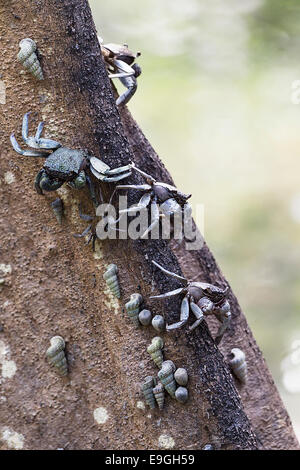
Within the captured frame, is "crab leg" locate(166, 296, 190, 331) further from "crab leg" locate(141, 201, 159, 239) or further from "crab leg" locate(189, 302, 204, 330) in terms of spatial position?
"crab leg" locate(141, 201, 159, 239)

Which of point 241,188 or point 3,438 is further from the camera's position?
point 241,188

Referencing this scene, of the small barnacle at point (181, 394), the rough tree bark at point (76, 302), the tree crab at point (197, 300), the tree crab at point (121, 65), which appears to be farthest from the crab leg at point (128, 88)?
the small barnacle at point (181, 394)

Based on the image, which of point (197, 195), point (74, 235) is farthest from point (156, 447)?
point (197, 195)

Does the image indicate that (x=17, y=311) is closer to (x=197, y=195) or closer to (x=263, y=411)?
(x=263, y=411)

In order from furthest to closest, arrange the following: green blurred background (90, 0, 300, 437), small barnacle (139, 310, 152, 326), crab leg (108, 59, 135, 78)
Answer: green blurred background (90, 0, 300, 437) → crab leg (108, 59, 135, 78) → small barnacle (139, 310, 152, 326)

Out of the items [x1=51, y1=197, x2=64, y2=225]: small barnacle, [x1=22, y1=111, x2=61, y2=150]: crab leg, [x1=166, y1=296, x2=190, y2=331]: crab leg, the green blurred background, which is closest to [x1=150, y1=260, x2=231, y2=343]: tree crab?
[x1=166, y1=296, x2=190, y2=331]: crab leg

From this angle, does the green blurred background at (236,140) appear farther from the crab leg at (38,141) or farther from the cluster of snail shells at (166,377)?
the cluster of snail shells at (166,377)
